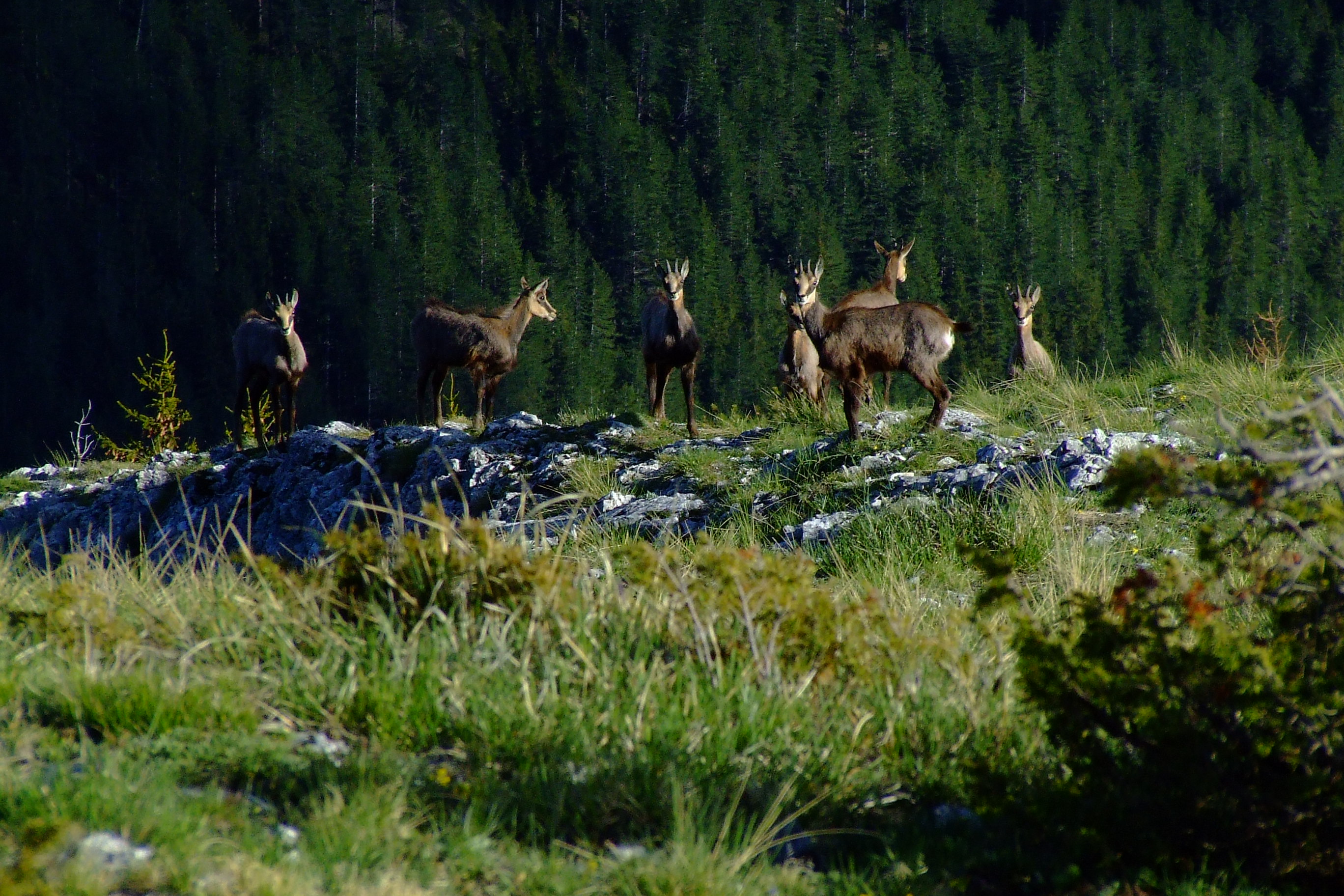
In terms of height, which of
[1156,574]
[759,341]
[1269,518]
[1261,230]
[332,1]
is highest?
[332,1]

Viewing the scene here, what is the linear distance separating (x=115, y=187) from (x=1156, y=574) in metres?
104

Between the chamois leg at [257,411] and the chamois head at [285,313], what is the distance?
1189 mm

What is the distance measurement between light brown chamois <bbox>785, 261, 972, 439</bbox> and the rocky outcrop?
0.46 m

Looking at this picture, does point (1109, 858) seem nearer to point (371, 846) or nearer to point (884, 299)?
point (371, 846)

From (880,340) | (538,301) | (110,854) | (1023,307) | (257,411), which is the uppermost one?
(110,854)

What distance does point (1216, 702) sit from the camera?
3.01 meters

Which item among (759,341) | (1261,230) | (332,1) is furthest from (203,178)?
(1261,230)

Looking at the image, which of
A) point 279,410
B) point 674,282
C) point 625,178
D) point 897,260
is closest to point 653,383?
point 674,282

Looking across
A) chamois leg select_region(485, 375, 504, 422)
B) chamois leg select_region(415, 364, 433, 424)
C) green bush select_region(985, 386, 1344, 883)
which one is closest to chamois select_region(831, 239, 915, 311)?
chamois leg select_region(485, 375, 504, 422)

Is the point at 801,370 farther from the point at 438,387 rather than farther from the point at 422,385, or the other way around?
the point at 422,385

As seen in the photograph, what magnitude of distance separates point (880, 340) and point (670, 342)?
7.54ft

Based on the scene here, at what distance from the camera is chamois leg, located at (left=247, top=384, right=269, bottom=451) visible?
12430mm

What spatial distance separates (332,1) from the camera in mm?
105688

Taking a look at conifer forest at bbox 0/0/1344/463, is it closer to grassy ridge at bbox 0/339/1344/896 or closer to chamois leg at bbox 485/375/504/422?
chamois leg at bbox 485/375/504/422
